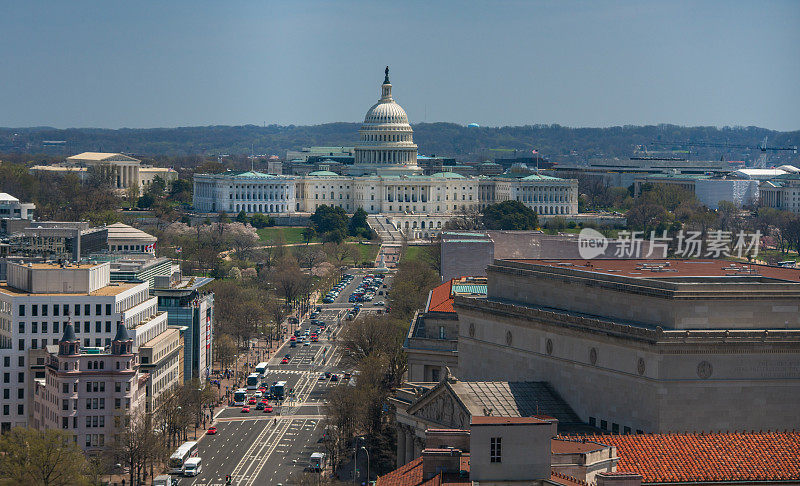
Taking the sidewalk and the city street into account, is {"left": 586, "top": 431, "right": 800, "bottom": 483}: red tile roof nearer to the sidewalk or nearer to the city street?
the city street

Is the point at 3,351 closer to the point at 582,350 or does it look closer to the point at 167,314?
the point at 167,314

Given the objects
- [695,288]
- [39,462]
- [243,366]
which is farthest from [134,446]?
[243,366]

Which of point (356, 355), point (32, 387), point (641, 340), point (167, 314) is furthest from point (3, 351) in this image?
point (641, 340)

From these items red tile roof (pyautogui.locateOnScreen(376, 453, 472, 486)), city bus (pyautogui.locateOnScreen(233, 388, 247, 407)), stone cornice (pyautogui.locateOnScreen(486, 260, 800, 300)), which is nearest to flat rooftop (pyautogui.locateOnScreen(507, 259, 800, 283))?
stone cornice (pyautogui.locateOnScreen(486, 260, 800, 300))

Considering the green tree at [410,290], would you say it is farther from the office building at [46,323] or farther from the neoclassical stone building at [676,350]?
the neoclassical stone building at [676,350]

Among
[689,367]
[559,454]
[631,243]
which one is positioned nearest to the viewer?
[559,454]

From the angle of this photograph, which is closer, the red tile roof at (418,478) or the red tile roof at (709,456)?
the red tile roof at (418,478)

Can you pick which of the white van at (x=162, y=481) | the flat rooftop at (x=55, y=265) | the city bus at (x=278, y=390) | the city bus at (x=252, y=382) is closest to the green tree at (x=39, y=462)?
the white van at (x=162, y=481)
